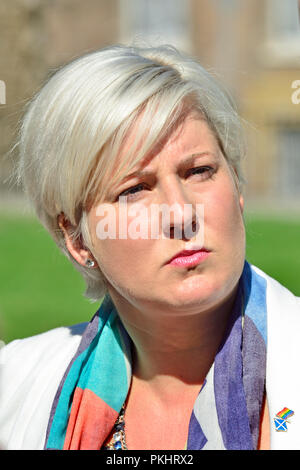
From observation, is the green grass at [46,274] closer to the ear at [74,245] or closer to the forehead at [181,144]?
the ear at [74,245]

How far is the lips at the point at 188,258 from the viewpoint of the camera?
2045 mm

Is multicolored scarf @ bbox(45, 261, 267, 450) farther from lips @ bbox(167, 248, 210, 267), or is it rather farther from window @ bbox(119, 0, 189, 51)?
window @ bbox(119, 0, 189, 51)

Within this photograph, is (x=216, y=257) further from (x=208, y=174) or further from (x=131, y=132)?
(x=131, y=132)

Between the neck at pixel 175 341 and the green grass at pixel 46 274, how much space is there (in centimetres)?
384

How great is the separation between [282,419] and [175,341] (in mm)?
481

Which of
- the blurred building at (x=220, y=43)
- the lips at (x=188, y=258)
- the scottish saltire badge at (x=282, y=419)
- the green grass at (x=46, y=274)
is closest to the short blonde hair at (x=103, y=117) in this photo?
the lips at (x=188, y=258)

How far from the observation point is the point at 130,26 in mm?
19844

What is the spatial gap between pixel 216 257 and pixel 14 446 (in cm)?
93

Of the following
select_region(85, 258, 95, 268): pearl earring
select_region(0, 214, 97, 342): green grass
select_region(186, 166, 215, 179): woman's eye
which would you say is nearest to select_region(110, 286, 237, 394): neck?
select_region(85, 258, 95, 268): pearl earring

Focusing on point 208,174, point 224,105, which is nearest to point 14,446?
point 208,174

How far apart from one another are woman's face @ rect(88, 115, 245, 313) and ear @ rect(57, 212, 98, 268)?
218 millimetres

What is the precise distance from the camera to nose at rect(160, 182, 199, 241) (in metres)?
2.04

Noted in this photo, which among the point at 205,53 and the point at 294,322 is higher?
the point at 205,53

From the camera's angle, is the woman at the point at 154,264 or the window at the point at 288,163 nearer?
the woman at the point at 154,264
